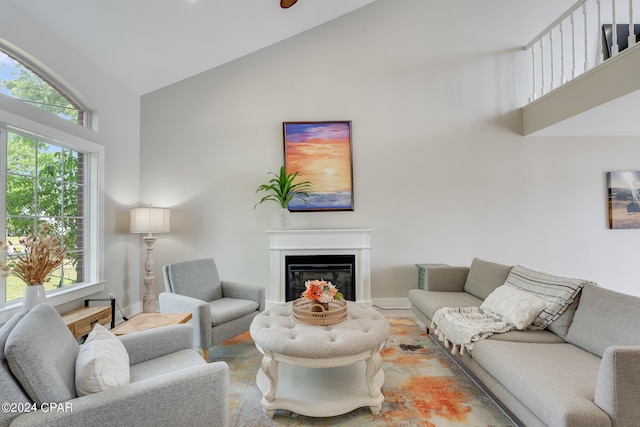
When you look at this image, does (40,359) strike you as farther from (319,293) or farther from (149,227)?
(149,227)

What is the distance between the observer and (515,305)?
7.06 ft

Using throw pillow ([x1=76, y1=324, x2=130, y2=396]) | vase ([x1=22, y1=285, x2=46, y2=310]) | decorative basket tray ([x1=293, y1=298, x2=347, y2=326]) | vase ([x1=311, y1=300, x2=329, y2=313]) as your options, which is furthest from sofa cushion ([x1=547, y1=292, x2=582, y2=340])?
vase ([x1=22, y1=285, x2=46, y2=310])

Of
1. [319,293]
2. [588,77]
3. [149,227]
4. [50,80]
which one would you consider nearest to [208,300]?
[149,227]

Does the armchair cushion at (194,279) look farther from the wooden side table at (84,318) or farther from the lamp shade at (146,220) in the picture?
the lamp shade at (146,220)

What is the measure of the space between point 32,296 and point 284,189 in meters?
2.48

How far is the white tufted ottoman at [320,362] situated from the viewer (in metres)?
1.77

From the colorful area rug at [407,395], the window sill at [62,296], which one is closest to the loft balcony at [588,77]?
the colorful area rug at [407,395]

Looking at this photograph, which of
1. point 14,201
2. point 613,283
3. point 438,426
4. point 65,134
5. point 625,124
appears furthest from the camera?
point 613,283

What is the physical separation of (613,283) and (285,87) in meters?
5.00

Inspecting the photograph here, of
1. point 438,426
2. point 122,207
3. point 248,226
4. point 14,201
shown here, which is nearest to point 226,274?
point 248,226

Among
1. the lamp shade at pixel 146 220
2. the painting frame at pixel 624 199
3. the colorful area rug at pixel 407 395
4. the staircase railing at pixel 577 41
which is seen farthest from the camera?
the painting frame at pixel 624 199

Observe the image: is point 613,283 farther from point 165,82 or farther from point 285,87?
point 165,82

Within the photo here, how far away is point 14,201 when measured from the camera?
7.99 ft

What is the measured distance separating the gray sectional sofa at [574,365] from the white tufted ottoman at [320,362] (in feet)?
2.19
